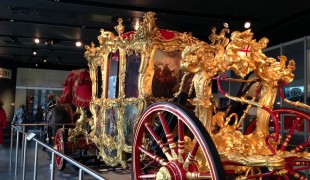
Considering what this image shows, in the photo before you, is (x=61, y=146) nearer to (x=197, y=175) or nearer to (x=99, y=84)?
(x=99, y=84)

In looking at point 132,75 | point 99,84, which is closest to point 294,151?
point 132,75

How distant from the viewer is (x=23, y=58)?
12.8m

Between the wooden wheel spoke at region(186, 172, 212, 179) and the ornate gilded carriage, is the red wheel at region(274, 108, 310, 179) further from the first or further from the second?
the wooden wheel spoke at region(186, 172, 212, 179)

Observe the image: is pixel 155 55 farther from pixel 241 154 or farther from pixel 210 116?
pixel 241 154

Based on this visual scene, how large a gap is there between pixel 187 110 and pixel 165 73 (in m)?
1.95

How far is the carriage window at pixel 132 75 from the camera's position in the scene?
411cm

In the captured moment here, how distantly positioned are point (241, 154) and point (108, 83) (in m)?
2.64

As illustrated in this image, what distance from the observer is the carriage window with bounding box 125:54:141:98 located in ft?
13.5

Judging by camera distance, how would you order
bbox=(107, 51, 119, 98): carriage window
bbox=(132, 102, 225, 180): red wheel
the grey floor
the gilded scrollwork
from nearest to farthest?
1. bbox=(132, 102, 225, 180): red wheel
2. the gilded scrollwork
3. bbox=(107, 51, 119, 98): carriage window
4. the grey floor

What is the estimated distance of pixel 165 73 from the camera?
414 centimetres

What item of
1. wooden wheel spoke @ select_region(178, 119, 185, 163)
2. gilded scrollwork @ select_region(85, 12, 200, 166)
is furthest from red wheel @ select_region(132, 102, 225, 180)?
gilded scrollwork @ select_region(85, 12, 200, 166)

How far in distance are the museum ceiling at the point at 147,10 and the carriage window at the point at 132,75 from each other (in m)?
1.78

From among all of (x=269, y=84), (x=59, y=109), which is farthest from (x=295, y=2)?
(x=59, y=109)

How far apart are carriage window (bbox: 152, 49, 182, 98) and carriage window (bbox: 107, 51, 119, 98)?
2.03 feet
